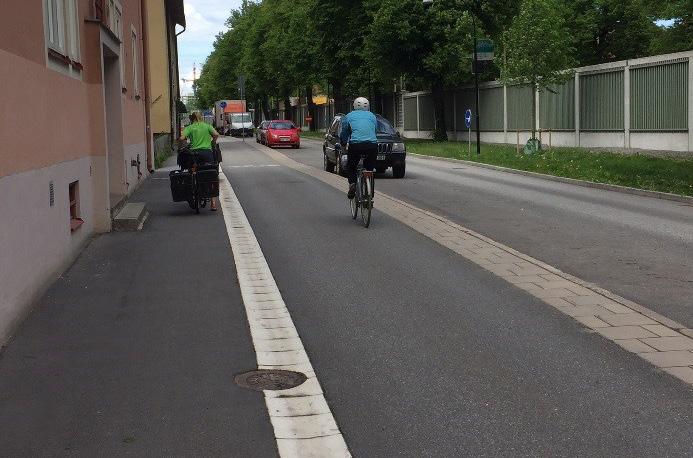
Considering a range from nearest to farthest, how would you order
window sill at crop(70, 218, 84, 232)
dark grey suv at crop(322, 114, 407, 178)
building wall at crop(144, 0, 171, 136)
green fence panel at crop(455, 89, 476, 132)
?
window sill at crop(70, 218, 84, 232) < dark grey suv at crop(322, 114, 407, 178) < building wall at crop(144, 0, 171, 136) < green fence panel at crop(455, 89, 476, 132)

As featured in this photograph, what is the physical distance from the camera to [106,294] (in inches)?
300

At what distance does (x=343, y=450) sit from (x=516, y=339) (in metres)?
2.32

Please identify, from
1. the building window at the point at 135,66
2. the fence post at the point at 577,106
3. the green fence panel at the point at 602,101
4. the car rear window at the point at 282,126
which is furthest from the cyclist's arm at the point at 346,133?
the car rear window at the point at 282,126

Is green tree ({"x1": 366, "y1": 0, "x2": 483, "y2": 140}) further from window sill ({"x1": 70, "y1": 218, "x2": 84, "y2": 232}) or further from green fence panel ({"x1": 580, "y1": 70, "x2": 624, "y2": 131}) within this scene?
window sill ({"x1": 70, "y1": 218, "x2": 84, "y2": 232})

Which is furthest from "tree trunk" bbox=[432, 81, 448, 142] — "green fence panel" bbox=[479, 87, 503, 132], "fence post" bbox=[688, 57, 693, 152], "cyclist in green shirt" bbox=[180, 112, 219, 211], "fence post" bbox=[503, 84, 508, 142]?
"cyclist in green shirt" bbox=[180, 112, 219, 211]

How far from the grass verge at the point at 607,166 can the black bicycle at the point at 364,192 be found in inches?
268

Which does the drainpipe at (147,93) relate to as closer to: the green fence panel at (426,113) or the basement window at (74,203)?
the basement window at (74,203)

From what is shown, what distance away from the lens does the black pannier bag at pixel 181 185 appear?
1435cm

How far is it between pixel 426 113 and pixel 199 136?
38862mm

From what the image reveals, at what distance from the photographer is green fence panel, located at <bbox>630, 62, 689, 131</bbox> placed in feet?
89.2

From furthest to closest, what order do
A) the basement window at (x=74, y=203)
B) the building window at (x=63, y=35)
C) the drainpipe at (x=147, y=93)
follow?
1. the drainpipe at (x=147, y=93)
2. the basement window at (x=74, y=203)
3. the building window at (x=63, y=35)

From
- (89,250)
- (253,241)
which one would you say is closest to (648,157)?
(253,241)

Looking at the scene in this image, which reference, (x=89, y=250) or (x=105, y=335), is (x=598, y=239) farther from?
(x=105, y=335)

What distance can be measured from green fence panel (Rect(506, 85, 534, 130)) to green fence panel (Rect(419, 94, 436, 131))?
11.7m
